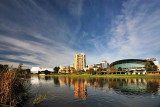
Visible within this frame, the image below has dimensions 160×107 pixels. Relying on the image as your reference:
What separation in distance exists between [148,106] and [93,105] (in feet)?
44.0

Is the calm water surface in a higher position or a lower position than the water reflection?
higher

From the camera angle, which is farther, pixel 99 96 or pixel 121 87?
pixel 121 87

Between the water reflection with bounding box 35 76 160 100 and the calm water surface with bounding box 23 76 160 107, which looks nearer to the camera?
the calm water surface with bounding box 23 76 160 107

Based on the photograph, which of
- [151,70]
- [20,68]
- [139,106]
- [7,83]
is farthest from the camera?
[151,70]

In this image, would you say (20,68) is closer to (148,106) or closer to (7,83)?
(7,83)

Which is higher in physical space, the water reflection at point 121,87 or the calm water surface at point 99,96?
the calm water surface at point 99,96

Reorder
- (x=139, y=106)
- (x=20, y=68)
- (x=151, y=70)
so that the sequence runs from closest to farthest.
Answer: (x=139, y=106) → (x=20, y=68) → (x=151, y=70)

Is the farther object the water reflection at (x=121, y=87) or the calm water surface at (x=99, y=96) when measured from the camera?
the water reflection at (x=121, y=87)

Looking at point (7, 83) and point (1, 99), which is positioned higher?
point (7, 83)

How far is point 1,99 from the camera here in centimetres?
2133

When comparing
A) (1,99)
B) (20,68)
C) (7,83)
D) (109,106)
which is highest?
(20,68)

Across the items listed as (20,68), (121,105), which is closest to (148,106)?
(121,105)

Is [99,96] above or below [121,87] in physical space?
above

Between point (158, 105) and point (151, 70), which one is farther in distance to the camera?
point (151, 70)
